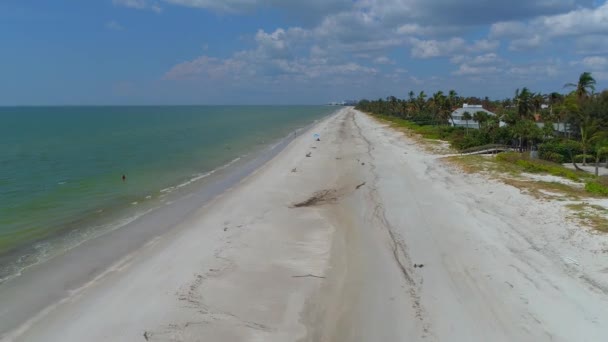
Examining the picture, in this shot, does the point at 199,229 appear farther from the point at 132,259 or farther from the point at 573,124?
the point at 573,124

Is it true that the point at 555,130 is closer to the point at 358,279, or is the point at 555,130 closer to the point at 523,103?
the point at 523,103

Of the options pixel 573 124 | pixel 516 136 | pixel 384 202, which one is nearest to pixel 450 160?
pixel 516 136

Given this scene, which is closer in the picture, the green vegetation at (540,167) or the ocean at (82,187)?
the ocean at (82,187)

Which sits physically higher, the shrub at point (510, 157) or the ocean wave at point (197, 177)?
the shrub at point (510, 157)

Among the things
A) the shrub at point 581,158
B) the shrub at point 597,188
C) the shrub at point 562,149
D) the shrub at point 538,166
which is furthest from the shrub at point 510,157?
the shrub at point 597,188

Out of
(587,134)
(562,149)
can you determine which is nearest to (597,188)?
(587,134)

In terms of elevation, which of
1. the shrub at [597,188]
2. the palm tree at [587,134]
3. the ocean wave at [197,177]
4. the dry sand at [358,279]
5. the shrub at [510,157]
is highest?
the palm tree at [587,134]

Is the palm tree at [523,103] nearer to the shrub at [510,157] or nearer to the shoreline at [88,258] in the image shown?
the shrub at [510,157]
